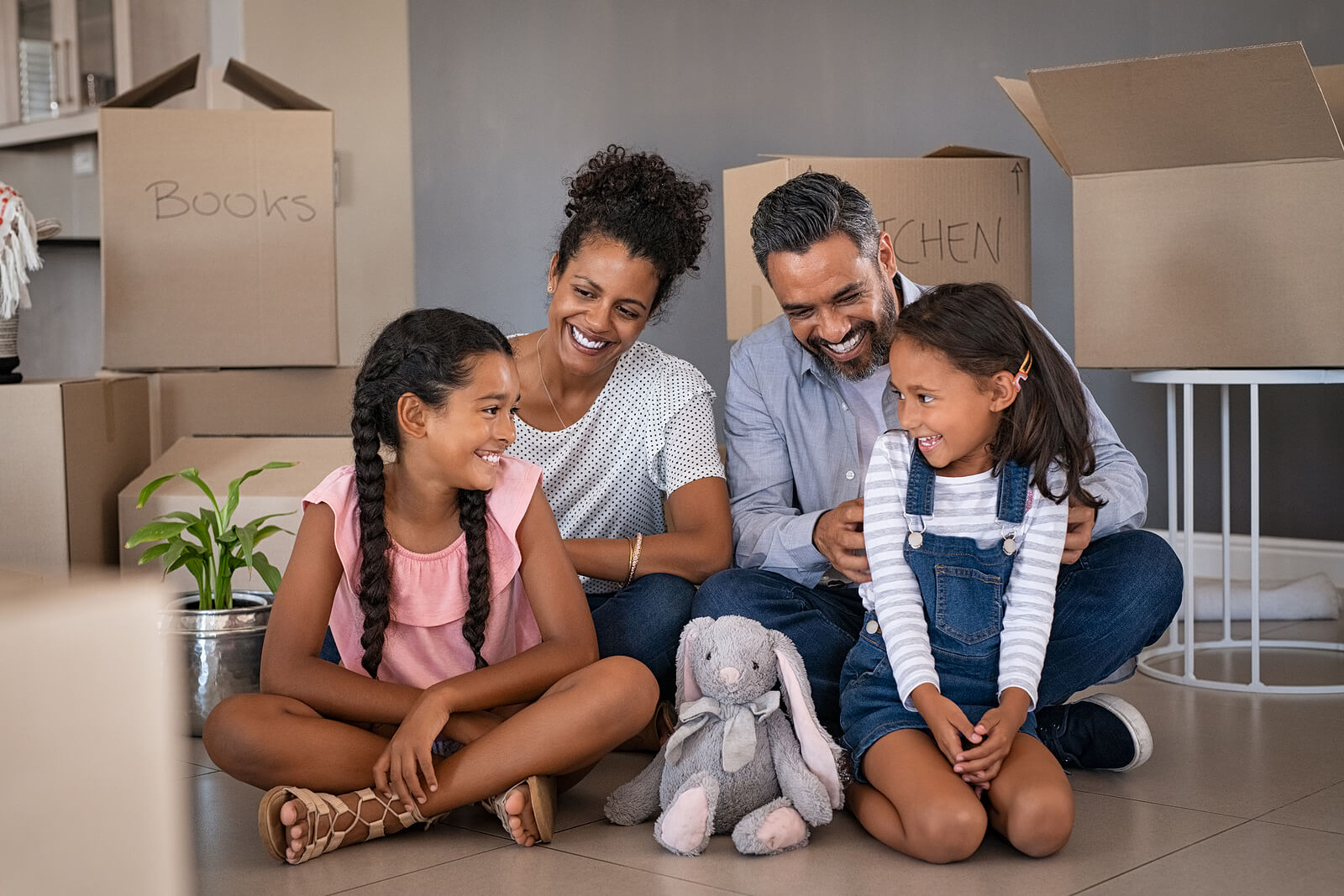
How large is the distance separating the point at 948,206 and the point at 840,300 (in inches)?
25.3

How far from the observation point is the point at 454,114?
3746 millimetres

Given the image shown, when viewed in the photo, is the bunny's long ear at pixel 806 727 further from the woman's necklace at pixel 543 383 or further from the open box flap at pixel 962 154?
the open box flap at pixel 962 154

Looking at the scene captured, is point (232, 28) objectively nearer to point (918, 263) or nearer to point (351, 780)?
point (918, 263)

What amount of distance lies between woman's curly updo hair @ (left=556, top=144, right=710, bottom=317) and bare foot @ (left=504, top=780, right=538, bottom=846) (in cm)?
64

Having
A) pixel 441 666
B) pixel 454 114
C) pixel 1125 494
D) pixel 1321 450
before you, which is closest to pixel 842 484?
pixel 1125 494

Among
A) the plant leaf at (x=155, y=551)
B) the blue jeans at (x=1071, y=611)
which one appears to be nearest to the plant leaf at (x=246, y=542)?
the plant leaf at (x=155, y=551)

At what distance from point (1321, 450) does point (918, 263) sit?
0.90m

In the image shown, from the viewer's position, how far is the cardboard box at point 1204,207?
1745 mm

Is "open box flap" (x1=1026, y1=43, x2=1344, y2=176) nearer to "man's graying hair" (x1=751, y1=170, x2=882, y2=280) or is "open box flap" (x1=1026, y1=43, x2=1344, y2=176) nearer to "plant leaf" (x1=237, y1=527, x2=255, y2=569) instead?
"man's graying hair" (x1=751, y1=170, x2=882, y2=280)

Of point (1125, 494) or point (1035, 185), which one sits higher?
point (1035, 185)

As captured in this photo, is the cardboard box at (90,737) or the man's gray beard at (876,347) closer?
the cardboard box at (90,737)

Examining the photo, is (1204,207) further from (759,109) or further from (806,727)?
(759,109)

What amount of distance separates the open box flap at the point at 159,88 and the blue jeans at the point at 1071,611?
1.39m

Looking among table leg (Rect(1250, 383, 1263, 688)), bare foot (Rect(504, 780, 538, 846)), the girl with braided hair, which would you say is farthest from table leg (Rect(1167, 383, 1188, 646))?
bare foot (Rect(504, 780, 538, 846))
